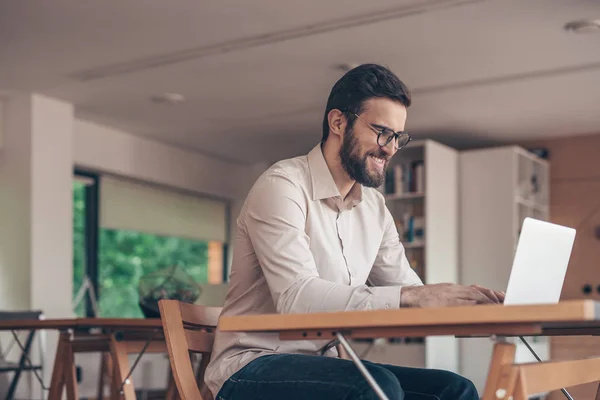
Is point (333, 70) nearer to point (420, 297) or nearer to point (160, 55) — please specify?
point (160, 55)

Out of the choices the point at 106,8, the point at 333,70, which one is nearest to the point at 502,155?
the point at 333,70

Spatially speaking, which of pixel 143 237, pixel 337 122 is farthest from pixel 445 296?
pixel 143 237

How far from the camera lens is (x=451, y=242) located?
770cm

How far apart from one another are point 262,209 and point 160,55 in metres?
3.81

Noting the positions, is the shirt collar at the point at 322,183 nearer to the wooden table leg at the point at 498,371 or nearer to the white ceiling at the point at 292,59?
the wooden table leg at the point at 498,371

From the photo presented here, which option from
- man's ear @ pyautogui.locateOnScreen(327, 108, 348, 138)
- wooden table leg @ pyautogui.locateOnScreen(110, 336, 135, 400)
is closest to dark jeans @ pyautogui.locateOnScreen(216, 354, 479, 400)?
man's ear @ pyautogui.locateOnScreen(327, 108, 348, 138)

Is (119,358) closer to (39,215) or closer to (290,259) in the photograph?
(290,259)

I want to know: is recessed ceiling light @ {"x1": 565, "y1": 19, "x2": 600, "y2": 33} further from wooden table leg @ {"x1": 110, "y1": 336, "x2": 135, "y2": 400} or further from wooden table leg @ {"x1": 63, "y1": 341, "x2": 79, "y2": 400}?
wooden table leg @ {"x1": 63, "y1": 341, "x2": 79, "y2": 400}

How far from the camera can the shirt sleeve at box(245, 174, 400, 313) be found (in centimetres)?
168

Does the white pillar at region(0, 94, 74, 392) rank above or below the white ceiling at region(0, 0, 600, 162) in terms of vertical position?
below

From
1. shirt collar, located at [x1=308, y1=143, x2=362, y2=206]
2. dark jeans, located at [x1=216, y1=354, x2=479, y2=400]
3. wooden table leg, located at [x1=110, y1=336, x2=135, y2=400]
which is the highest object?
shirt collar, located at [x1=308, y1=143, x2=362, y2=206]

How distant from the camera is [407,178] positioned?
7.54 meters

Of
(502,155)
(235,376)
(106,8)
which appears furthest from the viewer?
(502,155)

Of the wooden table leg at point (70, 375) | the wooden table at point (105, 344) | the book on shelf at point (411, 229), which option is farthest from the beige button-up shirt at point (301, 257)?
the book on shelf at point (411, 229)
